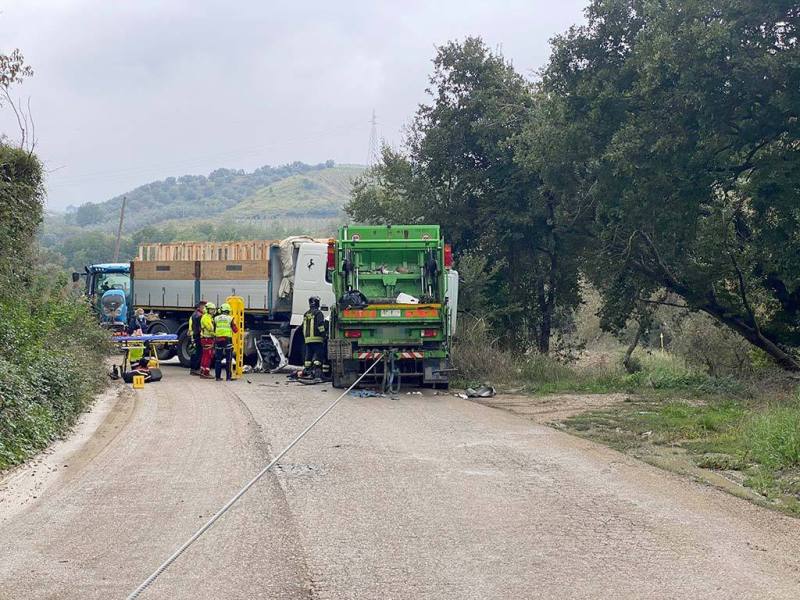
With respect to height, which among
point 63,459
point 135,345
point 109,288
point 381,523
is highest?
point 109,288

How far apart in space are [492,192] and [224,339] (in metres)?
9.18

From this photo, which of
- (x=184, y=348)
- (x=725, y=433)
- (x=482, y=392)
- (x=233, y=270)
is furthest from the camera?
(x=184, y=348)

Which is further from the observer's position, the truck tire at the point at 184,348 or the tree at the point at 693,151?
the truck tire at the point at 184,348

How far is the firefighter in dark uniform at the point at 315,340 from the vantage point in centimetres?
1898

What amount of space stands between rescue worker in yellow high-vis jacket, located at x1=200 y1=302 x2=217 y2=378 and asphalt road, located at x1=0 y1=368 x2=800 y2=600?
309 inches

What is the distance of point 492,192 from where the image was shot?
25000 mm

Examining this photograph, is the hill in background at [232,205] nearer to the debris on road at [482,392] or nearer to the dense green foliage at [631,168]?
the dense green foliage at [631,168]

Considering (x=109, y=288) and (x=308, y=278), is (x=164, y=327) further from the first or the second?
(x=308, y=278)

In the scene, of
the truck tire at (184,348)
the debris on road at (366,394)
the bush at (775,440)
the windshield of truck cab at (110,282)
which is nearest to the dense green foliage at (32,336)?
the truck tire at (184,348)

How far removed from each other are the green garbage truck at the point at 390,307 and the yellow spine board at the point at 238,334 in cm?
299

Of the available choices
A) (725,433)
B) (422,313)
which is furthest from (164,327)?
(725,433)

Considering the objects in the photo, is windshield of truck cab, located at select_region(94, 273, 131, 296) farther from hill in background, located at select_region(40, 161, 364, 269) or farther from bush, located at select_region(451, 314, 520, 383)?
hill in background, located at select_region(40, 161, 364, 269)

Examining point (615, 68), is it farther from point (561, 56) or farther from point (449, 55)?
point (449, 55)

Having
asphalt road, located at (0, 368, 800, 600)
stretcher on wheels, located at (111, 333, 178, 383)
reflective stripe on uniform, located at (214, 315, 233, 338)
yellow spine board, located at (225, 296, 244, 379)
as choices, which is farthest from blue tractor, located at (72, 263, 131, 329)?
asphalt road, located at (0, 368, 800, 600)
